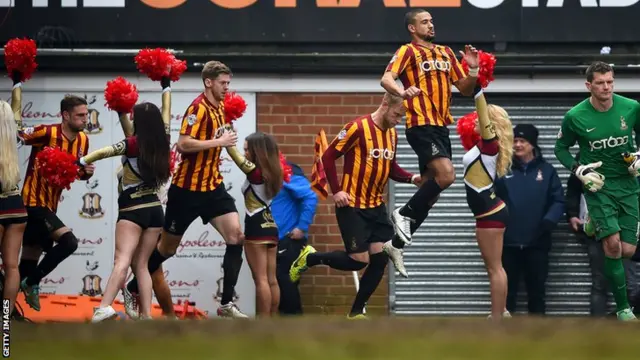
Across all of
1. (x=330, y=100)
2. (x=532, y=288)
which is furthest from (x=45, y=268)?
(x=532, y=288)

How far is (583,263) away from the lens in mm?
16953

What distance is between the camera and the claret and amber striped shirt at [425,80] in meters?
12.1

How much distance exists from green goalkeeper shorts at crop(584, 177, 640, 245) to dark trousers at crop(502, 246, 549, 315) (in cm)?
317

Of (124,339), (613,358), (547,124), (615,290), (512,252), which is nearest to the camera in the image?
(613,358)

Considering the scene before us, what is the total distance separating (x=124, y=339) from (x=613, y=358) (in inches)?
113

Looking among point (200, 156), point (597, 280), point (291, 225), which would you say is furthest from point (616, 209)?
point (291, 225)

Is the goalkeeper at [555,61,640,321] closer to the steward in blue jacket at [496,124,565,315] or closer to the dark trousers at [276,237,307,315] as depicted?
the steward in blue jacket at [496,124,565,315]

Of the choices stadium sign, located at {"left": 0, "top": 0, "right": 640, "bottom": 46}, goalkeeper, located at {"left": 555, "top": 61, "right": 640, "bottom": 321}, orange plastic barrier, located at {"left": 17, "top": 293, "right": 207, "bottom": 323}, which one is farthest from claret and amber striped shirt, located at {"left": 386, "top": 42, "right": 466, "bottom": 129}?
stadium sign, located at {"left": 0, "top": 0, "right": 640, "bottom": 46}

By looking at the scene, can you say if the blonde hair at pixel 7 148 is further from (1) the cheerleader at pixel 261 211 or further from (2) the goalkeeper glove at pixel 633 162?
(2) the goalkeeper glove at pixel 633 162

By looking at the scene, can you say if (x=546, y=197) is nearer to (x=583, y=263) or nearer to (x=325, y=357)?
(x=583, y=263)

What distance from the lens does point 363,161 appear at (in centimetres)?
1319

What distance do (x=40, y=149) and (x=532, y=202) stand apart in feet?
A: 19.6

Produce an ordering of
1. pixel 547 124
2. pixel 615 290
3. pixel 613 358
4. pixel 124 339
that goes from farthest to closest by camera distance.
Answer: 1. pixel 547 124
2. pixel 615 290
3. pixel 124 339
4. pixel 613 358

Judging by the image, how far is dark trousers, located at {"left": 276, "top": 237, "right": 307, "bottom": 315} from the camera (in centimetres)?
1563
